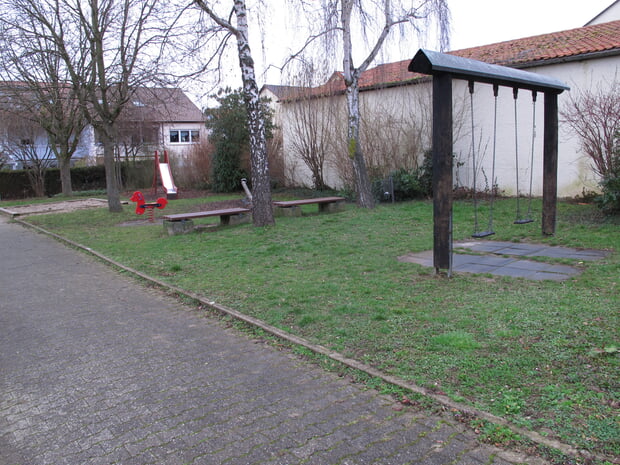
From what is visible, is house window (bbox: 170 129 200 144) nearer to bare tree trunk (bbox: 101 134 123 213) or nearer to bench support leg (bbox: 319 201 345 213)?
bare tree trunk (bbox: 101 134 123 213)

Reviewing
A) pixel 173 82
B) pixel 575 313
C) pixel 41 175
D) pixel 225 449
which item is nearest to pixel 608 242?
pixel 575 313

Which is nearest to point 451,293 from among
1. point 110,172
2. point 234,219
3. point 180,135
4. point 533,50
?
point 234,219

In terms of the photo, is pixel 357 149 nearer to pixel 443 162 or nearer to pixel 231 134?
pixel 443 162

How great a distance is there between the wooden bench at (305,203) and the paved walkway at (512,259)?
6177 millimetres

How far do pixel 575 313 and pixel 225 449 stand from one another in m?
3.46

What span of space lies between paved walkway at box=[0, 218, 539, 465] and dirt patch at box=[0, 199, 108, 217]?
16.3 metres

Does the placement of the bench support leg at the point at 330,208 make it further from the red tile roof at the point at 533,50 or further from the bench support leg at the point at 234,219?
the red tile roof at the point at 533,50

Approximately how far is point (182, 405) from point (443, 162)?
4.14 meters

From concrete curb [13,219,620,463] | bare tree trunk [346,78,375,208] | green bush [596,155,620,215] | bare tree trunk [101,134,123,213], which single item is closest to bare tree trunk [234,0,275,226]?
bare tree trunk [346,78,375,208]

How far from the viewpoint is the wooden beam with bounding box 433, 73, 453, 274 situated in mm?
6070

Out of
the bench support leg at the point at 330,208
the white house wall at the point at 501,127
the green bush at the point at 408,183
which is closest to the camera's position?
the white house wall at the point at 501,127

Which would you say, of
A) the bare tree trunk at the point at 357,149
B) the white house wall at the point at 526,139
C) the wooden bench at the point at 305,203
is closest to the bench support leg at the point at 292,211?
the wooden bench at the point at 305,203

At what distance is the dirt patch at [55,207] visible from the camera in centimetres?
2036

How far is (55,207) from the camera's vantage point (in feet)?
72.7
